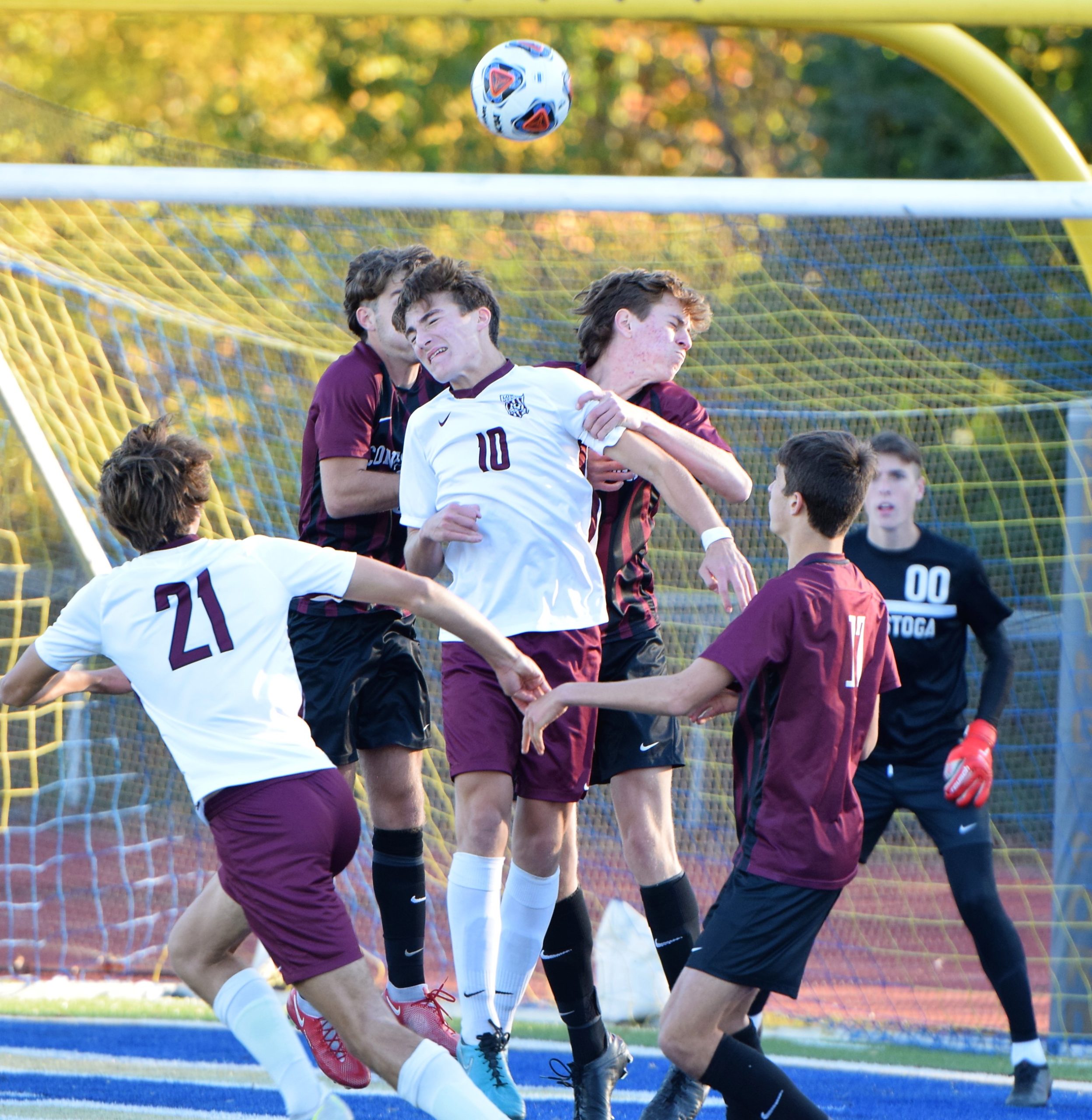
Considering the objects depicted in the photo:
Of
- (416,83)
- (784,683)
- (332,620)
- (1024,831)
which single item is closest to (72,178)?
(332,620)

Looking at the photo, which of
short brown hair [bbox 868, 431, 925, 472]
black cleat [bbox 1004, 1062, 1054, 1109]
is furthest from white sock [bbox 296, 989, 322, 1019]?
short brown hair [bbox 868, 431, 925, 472]

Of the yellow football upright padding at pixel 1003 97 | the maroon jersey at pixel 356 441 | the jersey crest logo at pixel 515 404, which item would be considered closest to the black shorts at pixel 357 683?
the maroon jersey at pixel 356 441

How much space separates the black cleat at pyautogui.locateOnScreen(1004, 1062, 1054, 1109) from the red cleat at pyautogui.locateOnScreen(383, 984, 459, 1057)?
1718 millimetres

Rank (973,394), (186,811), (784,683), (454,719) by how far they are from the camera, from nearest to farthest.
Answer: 1. (784,683)
2. (454,719)
3. (973,394)
4. (186,811)

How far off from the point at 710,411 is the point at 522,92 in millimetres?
2474

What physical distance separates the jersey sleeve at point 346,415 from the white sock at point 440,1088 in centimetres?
164

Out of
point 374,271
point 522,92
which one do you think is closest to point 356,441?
point 374,271

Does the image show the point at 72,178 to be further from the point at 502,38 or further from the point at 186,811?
the point at 502,38

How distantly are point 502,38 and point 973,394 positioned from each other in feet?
40.9

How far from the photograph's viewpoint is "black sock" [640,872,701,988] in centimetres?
365

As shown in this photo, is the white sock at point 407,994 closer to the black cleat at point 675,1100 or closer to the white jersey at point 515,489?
the black cleat at point 675,1100

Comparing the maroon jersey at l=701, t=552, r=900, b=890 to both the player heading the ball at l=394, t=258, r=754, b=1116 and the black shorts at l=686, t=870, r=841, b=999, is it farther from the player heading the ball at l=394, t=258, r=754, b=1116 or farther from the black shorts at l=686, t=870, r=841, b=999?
the player heading the ball at l=394, t=258, r=754, b=1116

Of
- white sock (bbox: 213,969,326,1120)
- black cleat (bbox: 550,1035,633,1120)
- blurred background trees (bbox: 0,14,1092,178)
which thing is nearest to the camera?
white sock (bbox: 213,969,326,1120)

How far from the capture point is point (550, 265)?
24.9 ft
